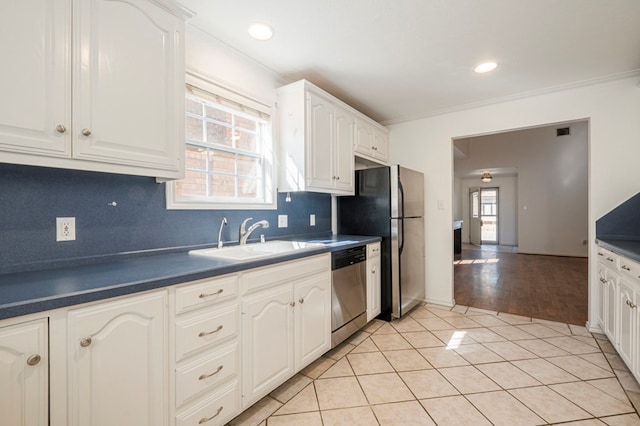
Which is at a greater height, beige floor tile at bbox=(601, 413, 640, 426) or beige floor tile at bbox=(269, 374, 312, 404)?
beige floor tile at bbox=(601, 413, 640, 426)

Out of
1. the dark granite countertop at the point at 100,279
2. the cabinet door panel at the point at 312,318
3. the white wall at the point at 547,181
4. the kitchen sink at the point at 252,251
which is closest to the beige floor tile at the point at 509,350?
the cabinet door panel at the point at 312,318

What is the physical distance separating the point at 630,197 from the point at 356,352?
110 inches

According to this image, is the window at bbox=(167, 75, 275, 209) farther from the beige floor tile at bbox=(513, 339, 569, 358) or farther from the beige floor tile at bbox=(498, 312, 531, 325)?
the beige floor tile at bbox=(498, 312, 531, 325)

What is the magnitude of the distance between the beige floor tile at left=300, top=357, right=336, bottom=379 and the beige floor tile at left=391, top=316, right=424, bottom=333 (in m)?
0.91

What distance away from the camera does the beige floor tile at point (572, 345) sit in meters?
2.40

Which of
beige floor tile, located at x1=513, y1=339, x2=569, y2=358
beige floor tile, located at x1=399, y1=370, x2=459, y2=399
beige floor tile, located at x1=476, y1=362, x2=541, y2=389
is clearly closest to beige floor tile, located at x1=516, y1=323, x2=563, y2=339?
beige floor tile, located at x1=513, y1=339, x2=569, y2=358

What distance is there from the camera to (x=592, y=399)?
179cm

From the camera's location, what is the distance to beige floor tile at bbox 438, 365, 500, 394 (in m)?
1.92

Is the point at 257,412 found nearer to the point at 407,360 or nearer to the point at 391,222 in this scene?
the point at 407,360

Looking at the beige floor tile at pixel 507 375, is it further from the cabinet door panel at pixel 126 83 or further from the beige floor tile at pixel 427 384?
the cabinet door panel at pixel 126 83

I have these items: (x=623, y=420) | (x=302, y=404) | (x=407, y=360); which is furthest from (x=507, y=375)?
(x=302, y=404)

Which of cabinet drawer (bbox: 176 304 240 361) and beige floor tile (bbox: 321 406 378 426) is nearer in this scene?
cabinet drawer (bbox: 176 304 240 361)

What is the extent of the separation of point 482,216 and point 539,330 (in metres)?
7.60

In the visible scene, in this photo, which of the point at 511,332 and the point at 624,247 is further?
the point at 511,332
